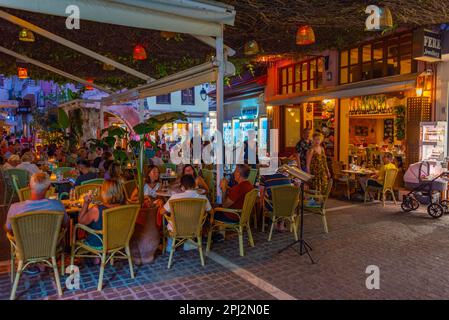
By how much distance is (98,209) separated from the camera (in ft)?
14.2

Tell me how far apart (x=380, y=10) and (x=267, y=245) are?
416 cm

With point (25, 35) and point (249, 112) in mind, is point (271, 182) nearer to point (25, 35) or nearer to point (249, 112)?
point (25, 35)

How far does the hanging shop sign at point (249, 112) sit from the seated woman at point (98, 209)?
14097 millimetres

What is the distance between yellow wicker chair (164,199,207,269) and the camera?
4723 millimetres

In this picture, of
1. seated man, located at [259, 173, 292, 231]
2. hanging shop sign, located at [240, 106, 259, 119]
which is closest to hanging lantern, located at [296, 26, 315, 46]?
seated man, located at [259, 173, 292, 231]

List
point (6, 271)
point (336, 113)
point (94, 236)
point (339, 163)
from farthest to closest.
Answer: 1. point (336, 113)
2. point (339, 163)
3. point (6, 271)
4. point (94, 236)

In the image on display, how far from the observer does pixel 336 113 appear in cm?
1183

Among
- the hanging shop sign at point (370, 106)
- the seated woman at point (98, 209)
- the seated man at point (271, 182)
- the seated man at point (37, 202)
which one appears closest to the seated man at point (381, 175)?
the hanging shop sign at point (370, 106)

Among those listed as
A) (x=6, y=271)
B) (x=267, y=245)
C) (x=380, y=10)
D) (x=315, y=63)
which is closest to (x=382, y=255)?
(x=267, y=245)

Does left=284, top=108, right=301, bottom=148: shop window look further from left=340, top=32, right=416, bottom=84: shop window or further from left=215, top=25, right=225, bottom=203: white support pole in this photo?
left=215, top=25, right=225, bottom=203: white support pole

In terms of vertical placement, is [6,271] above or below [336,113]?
below

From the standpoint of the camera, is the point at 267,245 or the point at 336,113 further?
the point at 336,113

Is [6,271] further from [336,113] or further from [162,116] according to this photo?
[336,113]

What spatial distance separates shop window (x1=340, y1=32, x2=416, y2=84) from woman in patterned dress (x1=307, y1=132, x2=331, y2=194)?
385 cm
